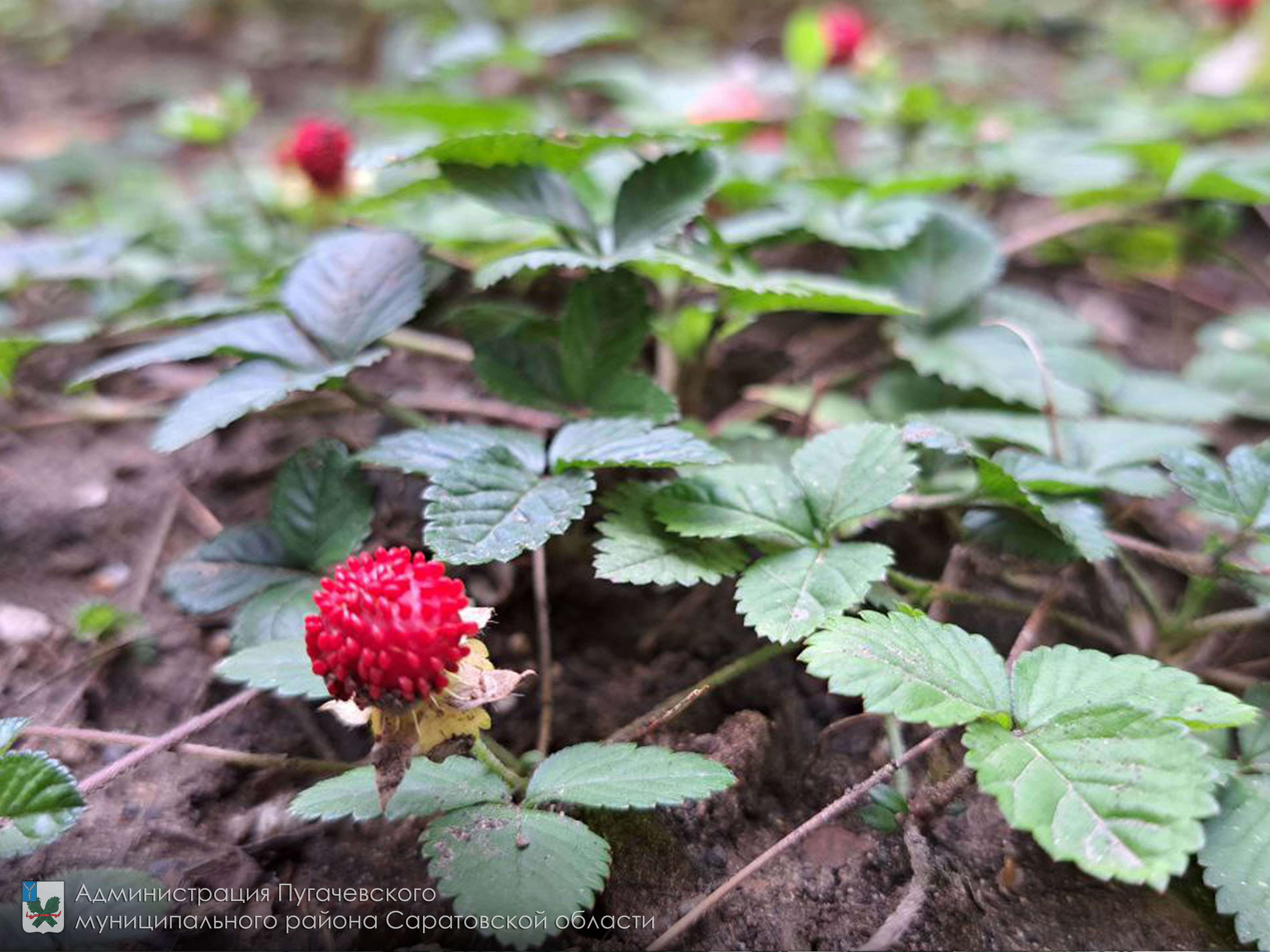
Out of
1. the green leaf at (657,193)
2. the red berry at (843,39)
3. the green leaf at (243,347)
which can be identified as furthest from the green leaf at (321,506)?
the red berry at (843,39)

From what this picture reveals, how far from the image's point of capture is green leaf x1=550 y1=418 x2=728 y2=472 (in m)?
0.98

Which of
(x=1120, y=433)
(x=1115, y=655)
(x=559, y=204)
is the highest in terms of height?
(x=559, y=204)

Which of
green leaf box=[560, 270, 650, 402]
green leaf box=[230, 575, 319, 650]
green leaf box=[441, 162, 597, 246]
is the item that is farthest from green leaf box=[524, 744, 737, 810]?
green leaf box=[441, 162, 597, 246]

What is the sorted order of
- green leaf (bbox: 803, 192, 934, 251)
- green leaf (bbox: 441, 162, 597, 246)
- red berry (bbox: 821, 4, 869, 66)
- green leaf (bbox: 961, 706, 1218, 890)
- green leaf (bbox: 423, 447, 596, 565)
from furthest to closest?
red berry (bbox: 821, 4, 869, 66) → green leaf (bbox: 803, 192, 934, 251) → green leaf (bbox: 441, 162, 597, 246) → green leaf (bbox: 423, 447, 596, 565) → green leaf (bbox: 961, 706, 1218, 890)

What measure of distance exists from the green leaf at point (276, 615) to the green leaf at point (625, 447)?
0.33 meters

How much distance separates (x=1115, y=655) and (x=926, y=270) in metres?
0.74

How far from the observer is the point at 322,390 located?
129 cm

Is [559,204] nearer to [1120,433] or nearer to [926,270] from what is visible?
[926,270]

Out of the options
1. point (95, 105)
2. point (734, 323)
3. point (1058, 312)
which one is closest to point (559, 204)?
point (734, 323)

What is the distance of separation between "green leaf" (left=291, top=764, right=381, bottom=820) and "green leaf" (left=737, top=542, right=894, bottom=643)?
0.39 meters

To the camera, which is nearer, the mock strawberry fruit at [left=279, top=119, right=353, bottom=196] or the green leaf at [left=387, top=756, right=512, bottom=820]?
the green leaf at [left=387, top=756, right=512, bottom=820]

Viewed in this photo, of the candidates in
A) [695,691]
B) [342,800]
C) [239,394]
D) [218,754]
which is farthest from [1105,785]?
[239,394]

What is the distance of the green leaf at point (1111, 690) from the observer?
83 centimetres

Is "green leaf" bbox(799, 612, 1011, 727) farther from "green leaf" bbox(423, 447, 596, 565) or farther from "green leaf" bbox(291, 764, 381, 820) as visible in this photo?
"green leaf" bbox(291, 764, 381, 820)
